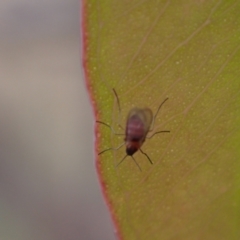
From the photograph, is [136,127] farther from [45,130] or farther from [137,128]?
[45,130]

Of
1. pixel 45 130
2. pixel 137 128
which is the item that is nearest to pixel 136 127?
pixel 137 128

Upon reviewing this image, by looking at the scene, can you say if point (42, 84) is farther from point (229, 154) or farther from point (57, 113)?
point (229, 154)

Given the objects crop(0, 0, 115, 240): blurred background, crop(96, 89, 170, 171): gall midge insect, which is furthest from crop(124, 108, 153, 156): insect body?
crop(0, 0, 115, 240): blurred background

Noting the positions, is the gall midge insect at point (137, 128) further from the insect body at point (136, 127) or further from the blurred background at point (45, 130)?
the blurred background at point (45, 130)

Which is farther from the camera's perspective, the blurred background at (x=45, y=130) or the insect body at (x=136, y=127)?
the blurred background at (x=45, y=130)

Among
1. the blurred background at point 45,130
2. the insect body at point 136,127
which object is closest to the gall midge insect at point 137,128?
the insect body at point 136,127

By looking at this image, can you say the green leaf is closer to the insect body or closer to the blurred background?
the insect body

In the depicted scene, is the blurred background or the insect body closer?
the insect body
